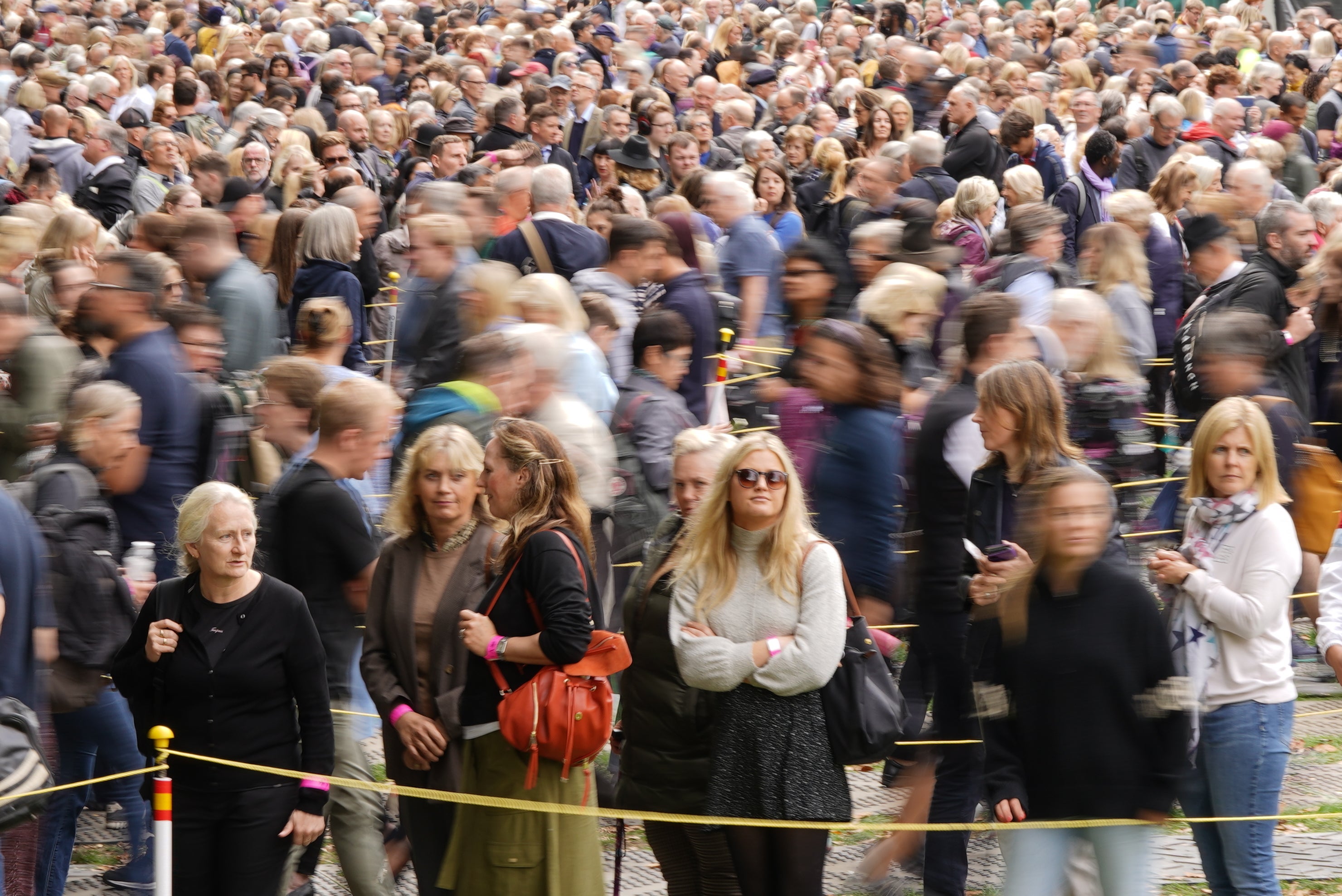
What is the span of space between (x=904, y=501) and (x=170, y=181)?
731 centimetres

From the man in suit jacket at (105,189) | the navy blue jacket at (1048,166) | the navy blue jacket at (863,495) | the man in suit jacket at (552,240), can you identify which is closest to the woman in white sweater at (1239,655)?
the navy blue jacket at (863,495)

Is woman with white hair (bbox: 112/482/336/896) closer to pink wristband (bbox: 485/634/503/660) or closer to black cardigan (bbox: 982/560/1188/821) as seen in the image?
pink wristband (bbox: 485/634/503/660)

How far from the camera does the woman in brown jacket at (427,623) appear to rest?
16.5ft

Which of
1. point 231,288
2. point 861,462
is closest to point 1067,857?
point 861,462

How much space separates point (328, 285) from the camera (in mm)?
9094

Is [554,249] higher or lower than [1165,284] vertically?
lower

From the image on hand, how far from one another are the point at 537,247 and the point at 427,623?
441cm

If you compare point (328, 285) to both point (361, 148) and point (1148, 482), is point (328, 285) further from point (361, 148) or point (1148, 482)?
point (361, 148)

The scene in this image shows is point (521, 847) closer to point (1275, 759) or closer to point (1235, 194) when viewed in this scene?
point (1275, 759)

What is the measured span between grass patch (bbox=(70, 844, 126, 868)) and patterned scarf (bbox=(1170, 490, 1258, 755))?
12.9 feet

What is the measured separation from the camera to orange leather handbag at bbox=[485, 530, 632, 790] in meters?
4.70

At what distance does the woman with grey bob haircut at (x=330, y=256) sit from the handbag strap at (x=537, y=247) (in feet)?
3.17

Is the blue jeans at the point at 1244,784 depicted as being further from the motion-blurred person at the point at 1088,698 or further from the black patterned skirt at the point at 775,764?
the black patterned skirt at the point at 775,764

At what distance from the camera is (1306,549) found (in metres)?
7.46
